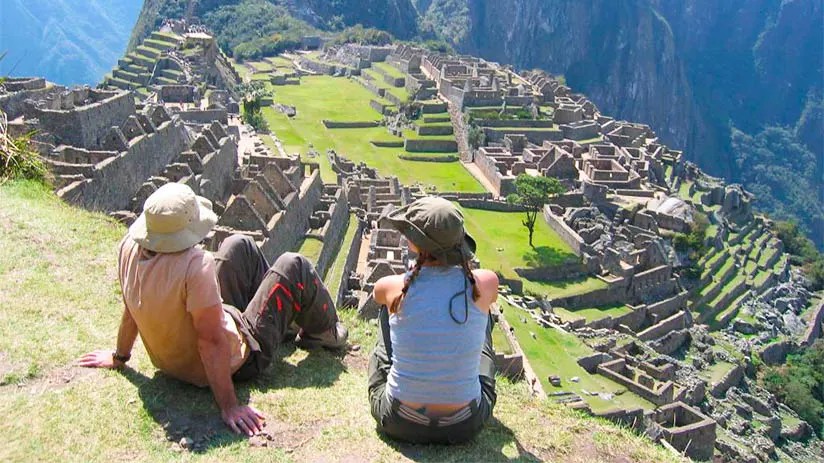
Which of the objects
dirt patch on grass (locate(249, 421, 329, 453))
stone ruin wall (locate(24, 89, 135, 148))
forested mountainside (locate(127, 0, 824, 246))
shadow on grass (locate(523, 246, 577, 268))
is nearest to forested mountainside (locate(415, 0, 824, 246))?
forested mountainside (locate(127, 0, 824, 246))

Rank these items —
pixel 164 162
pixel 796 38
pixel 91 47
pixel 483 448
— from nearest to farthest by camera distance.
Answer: pixel 483 448 < pixel 164 162 < pixel 91 47 < pixel 796 38

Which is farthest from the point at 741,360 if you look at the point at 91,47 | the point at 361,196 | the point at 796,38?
the point at 796,38

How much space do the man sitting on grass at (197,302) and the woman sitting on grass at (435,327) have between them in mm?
1077

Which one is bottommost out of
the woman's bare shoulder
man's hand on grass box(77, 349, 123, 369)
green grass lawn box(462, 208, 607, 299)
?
green grass lawn box(462, 208, 607, 299)

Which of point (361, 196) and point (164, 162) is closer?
point (164, 162)

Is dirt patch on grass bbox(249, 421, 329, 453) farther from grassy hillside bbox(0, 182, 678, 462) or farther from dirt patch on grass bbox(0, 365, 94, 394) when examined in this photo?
dirt patch on grass bbox(0, 365, 94, 394)

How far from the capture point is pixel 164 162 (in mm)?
20781

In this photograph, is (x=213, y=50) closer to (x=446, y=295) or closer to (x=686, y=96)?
(x=446, y=295)

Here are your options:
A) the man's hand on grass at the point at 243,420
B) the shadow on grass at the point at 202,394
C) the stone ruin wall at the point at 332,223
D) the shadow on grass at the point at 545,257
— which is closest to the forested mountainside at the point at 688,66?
the shadow on grass at the point at 545,257

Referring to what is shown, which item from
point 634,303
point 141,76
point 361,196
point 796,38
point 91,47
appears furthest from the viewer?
point 796,38

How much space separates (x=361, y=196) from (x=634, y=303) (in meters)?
12.1

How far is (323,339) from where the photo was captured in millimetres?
6977

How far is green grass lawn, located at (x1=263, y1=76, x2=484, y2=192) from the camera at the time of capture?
40.2 m

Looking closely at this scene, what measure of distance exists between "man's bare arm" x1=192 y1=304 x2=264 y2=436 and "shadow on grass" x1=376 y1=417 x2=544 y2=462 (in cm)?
97
